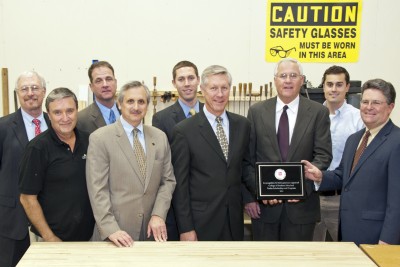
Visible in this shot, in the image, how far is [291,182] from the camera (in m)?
2.54

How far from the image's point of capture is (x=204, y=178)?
2605 millimetres

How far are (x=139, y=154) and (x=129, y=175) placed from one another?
0.46ft

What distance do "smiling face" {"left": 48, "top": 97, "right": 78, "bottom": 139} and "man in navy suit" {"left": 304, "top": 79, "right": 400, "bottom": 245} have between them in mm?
1734

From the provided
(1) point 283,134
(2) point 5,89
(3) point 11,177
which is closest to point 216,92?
(1) point 283,134

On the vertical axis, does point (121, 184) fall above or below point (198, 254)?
above

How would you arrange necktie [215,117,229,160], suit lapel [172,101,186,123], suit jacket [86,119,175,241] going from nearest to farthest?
suit jacket [86,119,175,241], necktie [215,117,229,160], suit lapel [172,101,186,123]

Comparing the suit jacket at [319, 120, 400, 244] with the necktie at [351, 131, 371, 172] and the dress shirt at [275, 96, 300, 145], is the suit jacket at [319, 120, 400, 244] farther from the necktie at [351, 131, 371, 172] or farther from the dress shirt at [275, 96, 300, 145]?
the dress shirt at [275, 96, 300, 145]

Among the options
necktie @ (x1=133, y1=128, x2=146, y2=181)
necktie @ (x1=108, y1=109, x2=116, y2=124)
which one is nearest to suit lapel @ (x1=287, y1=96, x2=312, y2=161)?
necktie @ (x1=133, y1=128, x2=146, y2=181)

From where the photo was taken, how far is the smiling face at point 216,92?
260 centimetres

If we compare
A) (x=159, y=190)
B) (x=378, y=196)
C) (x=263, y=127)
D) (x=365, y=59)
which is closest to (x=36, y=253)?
(x=159, y=190)

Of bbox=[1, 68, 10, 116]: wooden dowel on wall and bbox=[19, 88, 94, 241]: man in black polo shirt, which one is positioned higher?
bbox=[1, 68, 10, 116]: wooden dowel on wall

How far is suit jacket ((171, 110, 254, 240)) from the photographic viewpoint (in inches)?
102

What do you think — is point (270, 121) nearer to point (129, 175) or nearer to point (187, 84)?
point (187, 84)

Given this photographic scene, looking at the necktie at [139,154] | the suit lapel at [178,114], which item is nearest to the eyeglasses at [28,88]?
the necktie at [139,154]
